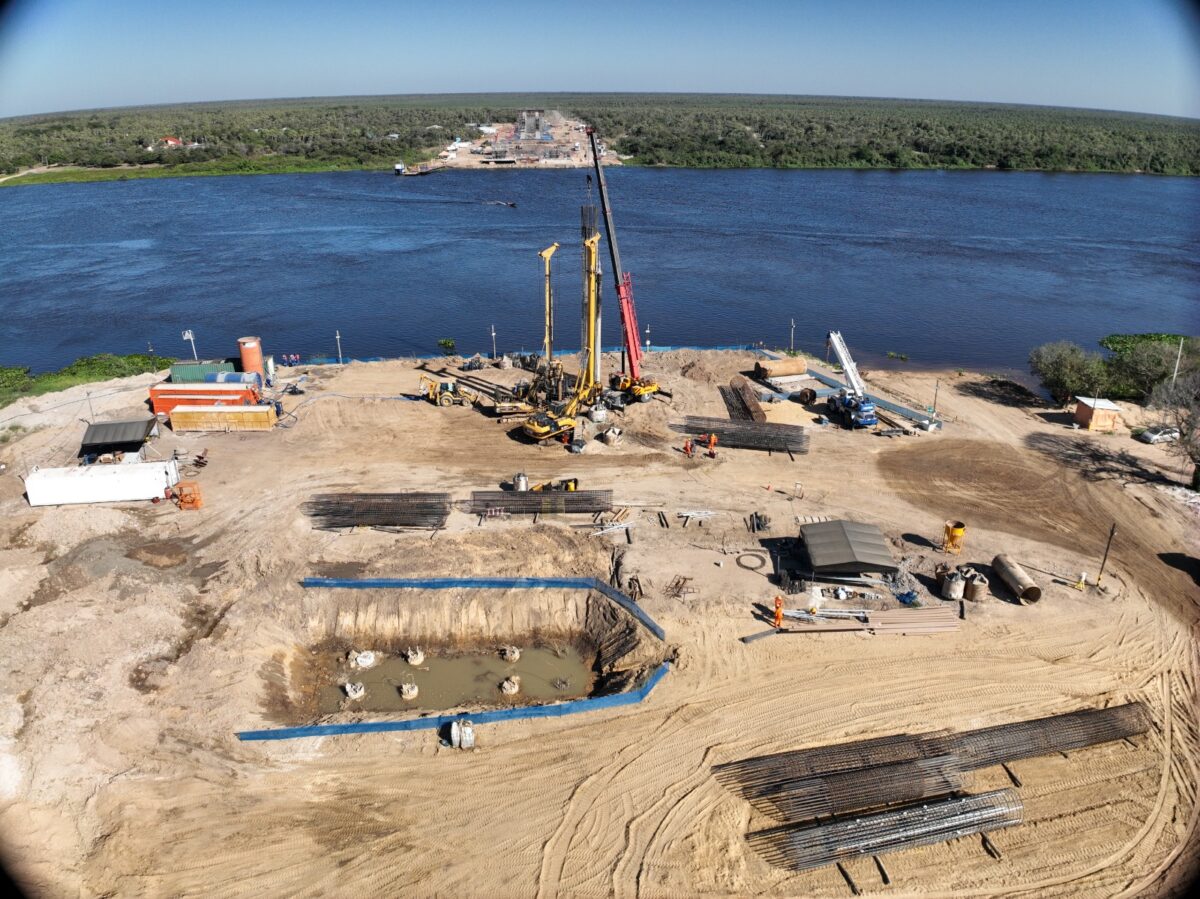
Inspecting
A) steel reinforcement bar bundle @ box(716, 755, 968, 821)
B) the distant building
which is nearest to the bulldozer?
steel reinforcement bar bundle @ box(716, 755, 968, 821)

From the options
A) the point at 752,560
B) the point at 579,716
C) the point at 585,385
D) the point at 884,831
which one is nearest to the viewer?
the point at 884,831

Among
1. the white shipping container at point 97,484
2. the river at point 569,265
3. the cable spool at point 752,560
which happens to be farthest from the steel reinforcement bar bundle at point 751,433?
the white shipping container at point 97,484

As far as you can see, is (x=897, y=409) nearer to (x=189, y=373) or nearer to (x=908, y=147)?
(x=189, y=373)

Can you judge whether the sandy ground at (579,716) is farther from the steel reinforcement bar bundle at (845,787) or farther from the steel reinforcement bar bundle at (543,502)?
the steel reinforcement bar bundle at (543,502)

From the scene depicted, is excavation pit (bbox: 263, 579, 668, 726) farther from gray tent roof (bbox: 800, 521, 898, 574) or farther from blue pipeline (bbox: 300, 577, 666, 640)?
gray tent roof (bbox: 800, 521, 898, 574)

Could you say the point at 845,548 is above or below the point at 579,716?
above

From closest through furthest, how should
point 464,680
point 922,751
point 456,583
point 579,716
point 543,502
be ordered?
point 922,751
point 579,716
point 464,680
point 456,583
point 543,502

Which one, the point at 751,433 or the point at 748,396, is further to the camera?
the point at 748,396

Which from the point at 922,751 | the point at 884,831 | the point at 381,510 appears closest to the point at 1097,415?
the point at 922,751
